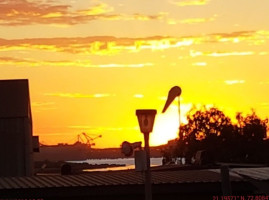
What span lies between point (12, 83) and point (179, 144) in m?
63.7

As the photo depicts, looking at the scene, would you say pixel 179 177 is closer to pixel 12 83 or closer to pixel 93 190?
pixel 93 190

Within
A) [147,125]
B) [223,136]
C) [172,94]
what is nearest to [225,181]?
[172,94]

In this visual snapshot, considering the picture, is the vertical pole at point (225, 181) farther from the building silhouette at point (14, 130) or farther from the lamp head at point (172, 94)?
the building silhouette at point (14, 130)

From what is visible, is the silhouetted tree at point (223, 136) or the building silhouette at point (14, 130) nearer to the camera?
the building silhouette at point (14, 130)

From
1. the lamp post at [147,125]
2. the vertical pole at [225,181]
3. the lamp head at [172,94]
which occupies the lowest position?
the vertical pole at [225,181]

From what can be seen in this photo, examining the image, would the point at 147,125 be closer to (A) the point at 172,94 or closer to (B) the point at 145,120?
(B) the point at 145,120

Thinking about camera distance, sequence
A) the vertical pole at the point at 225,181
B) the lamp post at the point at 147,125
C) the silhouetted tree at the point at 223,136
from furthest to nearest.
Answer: the silhouetted tree at the point at 223,136 < the vertical pole at the point at 225,181 < the lamp post at the point at 147,125

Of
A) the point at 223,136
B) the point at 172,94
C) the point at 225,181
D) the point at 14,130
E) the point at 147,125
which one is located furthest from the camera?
the point at 223,136

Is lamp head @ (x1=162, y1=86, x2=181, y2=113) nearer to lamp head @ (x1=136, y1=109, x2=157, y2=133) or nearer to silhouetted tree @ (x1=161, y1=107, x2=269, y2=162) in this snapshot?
lamp head @ (x1=136, y1=109, x2=157, y2=133)

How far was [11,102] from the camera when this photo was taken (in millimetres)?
48125

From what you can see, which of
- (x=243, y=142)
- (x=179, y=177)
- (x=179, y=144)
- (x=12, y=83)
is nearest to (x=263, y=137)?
(x=243, y=142)

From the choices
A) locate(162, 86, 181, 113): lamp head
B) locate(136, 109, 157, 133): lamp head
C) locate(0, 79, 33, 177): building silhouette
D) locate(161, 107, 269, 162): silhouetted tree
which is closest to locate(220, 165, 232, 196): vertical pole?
locate(162, 86, 181, 113): lamp head

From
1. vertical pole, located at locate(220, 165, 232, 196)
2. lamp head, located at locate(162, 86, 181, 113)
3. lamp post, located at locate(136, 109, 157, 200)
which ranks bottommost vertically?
vertical pole, located at locate(220, 165, 232, 196)

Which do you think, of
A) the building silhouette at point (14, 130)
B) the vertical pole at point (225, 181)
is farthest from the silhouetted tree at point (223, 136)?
the vertical pole at point (225, 181)
